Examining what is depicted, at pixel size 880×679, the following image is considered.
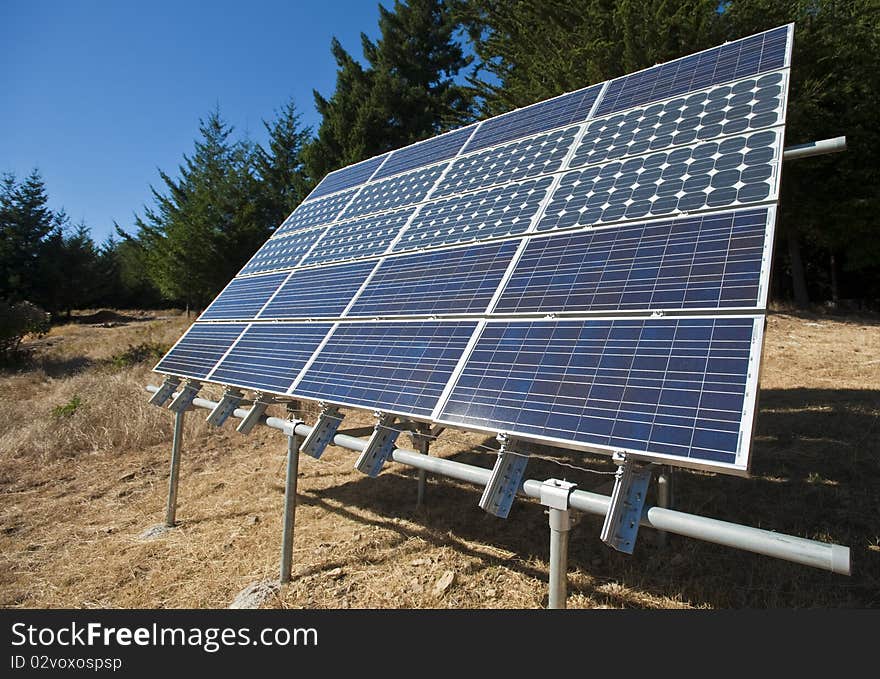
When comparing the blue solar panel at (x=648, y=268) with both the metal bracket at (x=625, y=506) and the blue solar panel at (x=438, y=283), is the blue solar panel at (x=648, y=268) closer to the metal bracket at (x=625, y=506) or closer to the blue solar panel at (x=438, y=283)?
the blue solar panel at (x=438, y=283)

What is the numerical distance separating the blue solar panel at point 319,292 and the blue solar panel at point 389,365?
953 mm

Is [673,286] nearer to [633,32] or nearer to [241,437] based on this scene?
[241,437]

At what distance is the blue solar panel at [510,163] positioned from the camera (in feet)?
22.0

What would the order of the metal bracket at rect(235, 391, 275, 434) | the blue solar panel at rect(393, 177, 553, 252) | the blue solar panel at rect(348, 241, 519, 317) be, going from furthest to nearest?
the blue solar panel at rect(393, 177, 553, 252) < the metal bracket at rect(235, 391, 275, 434) < the blue solar panel at rect(348, 241, 519, 317)

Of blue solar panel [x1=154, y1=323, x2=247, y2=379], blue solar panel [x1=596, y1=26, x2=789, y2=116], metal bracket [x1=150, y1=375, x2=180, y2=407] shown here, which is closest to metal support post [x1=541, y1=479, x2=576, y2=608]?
blue solar panel [x1=596, y1=26, x2=789, y2=116]

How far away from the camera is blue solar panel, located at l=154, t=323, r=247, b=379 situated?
7281 mm

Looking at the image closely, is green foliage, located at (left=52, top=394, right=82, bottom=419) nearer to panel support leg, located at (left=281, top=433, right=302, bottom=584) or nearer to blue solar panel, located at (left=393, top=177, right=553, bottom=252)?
panel support leg, located at (left=281, top=433, right=302, bottom=584)

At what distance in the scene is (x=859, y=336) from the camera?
49.8 feet

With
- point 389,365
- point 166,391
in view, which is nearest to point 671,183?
point 389,365

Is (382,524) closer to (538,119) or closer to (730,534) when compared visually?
(730,534)

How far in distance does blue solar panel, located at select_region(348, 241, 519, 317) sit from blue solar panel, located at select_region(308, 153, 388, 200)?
16.4ft

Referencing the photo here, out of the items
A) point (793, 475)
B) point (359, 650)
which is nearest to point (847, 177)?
point (793, 475)

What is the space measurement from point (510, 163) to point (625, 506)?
5.66 m

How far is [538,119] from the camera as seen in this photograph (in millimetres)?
7867
